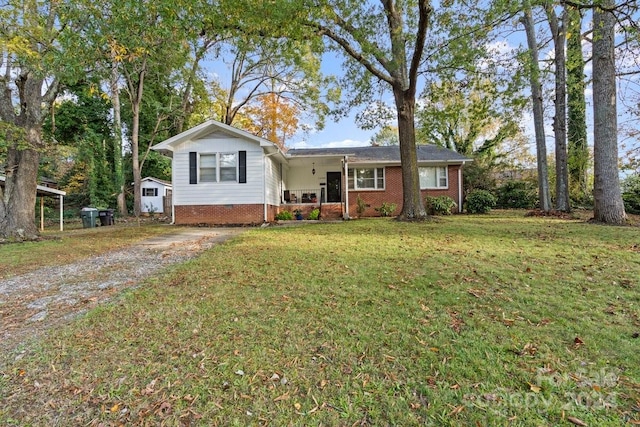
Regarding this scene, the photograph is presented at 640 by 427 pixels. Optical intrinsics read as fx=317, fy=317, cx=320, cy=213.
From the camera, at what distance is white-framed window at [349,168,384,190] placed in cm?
1655

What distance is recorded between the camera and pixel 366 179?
16.7m

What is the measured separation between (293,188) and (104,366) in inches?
632

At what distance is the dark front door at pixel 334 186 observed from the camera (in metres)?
17.6

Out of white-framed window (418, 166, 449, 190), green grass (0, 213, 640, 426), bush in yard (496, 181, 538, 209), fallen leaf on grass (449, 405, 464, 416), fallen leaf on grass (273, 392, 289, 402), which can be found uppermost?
white-framed window (418, 166, 449, 190)

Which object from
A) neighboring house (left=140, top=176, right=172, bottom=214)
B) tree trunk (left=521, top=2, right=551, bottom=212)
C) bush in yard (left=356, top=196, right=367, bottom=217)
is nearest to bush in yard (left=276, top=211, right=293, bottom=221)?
bush in yard (left=356, top=196, right=367, bottom=217)

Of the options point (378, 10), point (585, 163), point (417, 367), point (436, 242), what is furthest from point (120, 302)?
point (585, 163)

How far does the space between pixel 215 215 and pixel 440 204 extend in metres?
10.4

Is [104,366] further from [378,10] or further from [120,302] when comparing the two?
[378,10]

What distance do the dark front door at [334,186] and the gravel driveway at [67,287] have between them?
36.6 feet

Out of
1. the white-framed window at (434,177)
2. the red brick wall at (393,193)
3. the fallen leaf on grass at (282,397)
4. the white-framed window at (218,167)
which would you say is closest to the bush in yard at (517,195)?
the red brick wall at (393,193)

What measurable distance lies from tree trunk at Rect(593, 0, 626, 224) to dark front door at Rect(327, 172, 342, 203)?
11.0 m

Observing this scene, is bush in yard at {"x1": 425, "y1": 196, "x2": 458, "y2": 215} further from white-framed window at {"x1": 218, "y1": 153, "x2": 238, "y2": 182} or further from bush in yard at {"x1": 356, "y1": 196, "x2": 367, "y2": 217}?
white-framed window at {"x1": 218, "y1": 153, "x2": 238, "y2": 182}

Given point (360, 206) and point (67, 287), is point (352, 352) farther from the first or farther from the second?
point (360, 206)

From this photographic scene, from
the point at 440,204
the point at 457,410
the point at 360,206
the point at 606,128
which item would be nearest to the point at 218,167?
the point at 360,206
